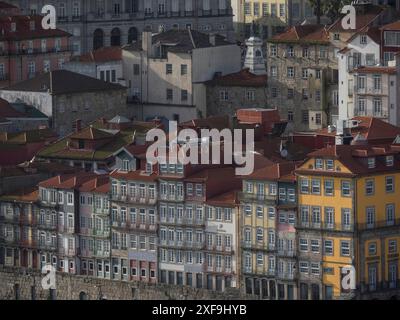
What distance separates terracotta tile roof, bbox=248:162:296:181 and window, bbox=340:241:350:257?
400cm

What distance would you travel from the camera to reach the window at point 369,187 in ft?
572

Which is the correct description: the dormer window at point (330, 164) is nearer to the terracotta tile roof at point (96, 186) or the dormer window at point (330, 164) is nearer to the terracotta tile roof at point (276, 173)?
the terracotta tile roof at point (276, 173)

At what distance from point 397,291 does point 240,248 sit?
8218 mm

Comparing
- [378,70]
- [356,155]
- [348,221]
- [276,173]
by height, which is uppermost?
[378,70]

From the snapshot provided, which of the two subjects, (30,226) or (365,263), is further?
(30,226)

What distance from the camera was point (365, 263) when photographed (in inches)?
6870

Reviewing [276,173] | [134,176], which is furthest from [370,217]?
[134,176]

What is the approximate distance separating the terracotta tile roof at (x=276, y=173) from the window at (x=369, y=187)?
153 inches

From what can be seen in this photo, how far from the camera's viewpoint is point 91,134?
640ft

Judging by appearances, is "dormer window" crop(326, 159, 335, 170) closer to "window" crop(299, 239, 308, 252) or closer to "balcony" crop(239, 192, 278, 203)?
"balcony" crop(239, 192, 278, 203)

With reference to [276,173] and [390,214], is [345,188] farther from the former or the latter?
[276,173]

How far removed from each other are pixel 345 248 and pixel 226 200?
24.1 ft

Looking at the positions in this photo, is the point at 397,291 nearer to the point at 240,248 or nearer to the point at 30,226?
the point at 240,248
